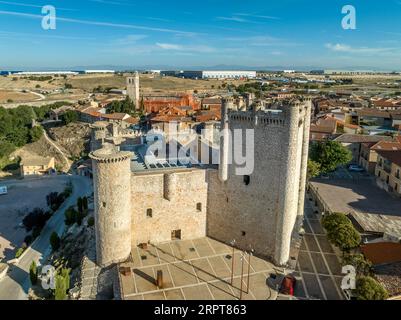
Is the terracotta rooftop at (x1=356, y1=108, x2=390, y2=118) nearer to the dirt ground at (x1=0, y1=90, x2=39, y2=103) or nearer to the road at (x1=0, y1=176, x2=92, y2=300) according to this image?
the road at (x1=0, y1=176, x2=92, y2=300)

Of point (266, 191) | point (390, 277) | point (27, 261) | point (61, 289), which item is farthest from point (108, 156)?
point (390, 277)

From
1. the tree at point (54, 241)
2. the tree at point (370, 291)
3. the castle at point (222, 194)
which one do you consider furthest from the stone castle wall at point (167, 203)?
the tree at point (370, 291)

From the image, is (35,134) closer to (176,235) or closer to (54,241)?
(54,241)

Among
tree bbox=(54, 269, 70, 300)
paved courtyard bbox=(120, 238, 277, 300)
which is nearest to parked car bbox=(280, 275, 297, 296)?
paved courtyard bbox=(120, 238, 277, 300)

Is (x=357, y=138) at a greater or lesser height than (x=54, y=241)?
greater
